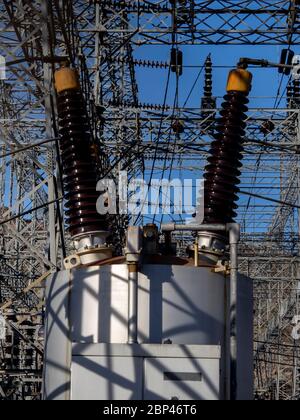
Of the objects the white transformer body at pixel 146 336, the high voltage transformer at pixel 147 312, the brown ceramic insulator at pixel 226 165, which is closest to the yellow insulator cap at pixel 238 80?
the brown ceramic insulator at pixel 226 165

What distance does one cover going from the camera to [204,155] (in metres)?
30.1

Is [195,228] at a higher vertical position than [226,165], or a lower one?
lower

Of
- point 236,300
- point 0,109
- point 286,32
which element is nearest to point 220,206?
point 236,300

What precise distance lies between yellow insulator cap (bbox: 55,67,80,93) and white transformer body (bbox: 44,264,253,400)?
8.26ft

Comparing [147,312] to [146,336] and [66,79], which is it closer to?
[146,336]

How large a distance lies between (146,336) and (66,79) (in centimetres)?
349

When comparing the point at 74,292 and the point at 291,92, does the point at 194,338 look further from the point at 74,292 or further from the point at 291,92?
the point at 291,92

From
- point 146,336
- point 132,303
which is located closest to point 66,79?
point 132,303

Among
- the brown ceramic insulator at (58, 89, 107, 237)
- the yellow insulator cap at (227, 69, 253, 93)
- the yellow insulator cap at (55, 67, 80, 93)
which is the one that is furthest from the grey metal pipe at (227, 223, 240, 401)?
the yellow insulator cap at (55, 67, 80, 93)

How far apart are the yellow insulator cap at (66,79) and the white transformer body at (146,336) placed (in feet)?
8.26

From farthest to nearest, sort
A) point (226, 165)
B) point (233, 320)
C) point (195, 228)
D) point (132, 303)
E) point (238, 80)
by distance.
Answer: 1. point (238, 80)
2. point (226, 165)
3. point (195, 228)
4. point (233, 320)
5. point (132, 303)

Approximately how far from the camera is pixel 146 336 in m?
9.44

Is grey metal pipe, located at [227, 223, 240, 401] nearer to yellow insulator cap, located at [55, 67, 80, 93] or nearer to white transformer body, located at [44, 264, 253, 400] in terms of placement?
white transformer body, located at [44, 264, 253, 400]

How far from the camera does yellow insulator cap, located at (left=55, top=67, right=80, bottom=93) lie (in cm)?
1116
